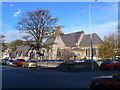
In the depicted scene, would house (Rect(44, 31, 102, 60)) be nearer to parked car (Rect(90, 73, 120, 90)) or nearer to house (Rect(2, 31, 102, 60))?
house (Rect(2, 31, 102, 60))

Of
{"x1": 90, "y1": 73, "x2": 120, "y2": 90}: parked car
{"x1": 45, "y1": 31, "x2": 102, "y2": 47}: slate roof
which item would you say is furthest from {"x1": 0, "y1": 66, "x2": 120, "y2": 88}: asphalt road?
{"x1": 45, "y1": 31, "x2": 102, "y2": 47}: slate roof

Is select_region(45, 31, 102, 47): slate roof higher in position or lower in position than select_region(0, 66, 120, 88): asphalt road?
higher

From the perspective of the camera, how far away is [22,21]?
3912cm

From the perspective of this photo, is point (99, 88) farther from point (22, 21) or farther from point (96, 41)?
point (96, 41)

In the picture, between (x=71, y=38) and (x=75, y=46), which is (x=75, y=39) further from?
(x=75, y=46)

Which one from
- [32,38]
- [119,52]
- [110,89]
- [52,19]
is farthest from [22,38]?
[110,89]

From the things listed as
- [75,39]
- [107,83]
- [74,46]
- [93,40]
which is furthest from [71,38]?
[107,83]

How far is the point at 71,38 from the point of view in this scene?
74438 mm

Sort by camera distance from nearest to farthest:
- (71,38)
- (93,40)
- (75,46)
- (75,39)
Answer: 1. (93,40)
2. (75,46)
3. (75,39)
4. (71,38)

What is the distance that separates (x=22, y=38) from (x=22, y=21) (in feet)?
13.5

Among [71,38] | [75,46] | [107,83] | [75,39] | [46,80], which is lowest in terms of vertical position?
[46,80]

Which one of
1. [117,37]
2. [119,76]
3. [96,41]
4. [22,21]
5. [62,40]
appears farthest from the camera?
[62,40]

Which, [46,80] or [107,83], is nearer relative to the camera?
[107,83]

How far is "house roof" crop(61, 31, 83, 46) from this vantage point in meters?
71.5
